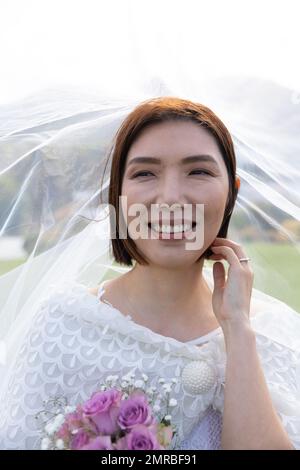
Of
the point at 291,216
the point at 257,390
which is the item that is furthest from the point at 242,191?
the point at 257,390

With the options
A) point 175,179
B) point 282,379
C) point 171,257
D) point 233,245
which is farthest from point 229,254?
point 282,379

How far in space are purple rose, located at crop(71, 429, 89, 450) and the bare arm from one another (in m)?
0.60

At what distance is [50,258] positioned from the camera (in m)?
2.26

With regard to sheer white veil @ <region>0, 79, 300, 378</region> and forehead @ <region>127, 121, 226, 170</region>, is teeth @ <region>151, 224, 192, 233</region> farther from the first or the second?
sheer white veil @ <region>0, 79, 300, 378</region>

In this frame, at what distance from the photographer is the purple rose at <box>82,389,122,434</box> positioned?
117 cm

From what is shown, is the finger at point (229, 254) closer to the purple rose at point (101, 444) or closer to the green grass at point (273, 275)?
the green grass at point (273, 275)

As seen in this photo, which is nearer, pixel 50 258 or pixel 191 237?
pixel 191 237

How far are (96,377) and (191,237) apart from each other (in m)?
0.57

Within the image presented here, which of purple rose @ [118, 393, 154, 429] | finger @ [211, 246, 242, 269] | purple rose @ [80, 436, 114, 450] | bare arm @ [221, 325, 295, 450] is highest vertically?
finger @ [211, 246, 242, 269]

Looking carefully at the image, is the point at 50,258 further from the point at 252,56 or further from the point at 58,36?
the point at 252,56

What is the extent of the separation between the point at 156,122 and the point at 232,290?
2.01 feet

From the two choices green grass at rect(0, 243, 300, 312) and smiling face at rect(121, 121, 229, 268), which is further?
green grass at rect(0, 243, 300, 312)

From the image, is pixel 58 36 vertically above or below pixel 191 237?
above

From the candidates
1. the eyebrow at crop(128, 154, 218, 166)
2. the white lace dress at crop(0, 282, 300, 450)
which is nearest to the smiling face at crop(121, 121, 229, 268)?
the eyebrow at crop(128, 154, 218, 166)
